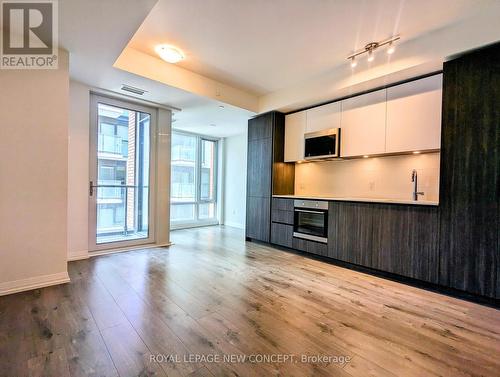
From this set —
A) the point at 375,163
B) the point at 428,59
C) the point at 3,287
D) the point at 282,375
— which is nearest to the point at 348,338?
the point at 282,375

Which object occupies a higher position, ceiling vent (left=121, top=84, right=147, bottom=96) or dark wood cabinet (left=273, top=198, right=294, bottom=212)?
ceiling vent (left=121, top=84, right=147, bottom=96)

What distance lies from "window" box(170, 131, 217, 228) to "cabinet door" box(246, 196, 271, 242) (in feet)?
7.47

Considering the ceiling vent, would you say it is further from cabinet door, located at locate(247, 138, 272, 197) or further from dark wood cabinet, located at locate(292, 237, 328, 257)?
dark wood cabinet, located at locate(292, 237, 328, 257)

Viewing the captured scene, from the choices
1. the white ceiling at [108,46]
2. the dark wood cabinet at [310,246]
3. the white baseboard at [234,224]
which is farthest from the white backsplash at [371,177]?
the white baseboard at [234,224]

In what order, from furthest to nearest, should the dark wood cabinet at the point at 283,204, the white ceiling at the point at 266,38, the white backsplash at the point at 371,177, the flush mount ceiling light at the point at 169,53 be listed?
the dark wood cabinet at the point at 283,204
the white backsplash at the point at 371,177
the flush mount ceiling light at the point at 169,53
the white ceiling at the point at 266,38

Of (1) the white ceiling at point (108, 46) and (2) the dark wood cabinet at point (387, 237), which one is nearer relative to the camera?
(1) the white ceiling at point (108, 46)

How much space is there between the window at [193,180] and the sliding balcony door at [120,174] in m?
1.86

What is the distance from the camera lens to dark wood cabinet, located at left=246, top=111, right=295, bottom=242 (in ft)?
15.0

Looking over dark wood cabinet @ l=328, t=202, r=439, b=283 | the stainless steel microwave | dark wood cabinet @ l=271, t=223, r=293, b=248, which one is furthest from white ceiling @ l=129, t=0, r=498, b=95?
dark wood cabinet @ l=271, t=223, r=293, b=248

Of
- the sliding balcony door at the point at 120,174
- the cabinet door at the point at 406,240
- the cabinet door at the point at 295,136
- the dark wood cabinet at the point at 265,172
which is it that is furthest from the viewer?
the dark wood cabinet at the point at 265,172

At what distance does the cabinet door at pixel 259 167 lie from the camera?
15.1 ft

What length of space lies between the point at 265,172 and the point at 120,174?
2537 millimetres

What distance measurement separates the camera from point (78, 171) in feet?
11.7

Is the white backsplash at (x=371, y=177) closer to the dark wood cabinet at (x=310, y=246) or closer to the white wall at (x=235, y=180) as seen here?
the dark wood cabinet at (x=310, y=246)
